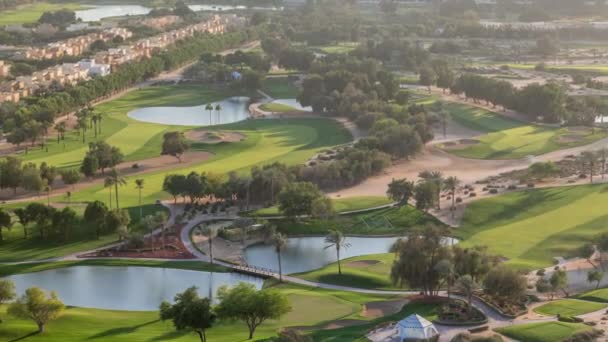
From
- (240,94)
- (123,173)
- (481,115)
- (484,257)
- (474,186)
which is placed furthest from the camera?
(240,94)

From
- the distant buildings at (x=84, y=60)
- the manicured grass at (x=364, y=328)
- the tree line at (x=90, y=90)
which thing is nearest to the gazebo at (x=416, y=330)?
the manicured grass at (x=364, y=328)

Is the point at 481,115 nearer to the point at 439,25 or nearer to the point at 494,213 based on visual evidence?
the point at 494,213

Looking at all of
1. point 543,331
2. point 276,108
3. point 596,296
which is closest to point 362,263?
point 596,296

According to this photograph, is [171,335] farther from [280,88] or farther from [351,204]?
[280,88]

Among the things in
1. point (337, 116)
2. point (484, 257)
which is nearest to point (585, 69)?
point (337, 116)

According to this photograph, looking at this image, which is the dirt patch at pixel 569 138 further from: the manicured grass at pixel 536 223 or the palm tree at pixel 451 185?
the palm tree at pixel 451 185

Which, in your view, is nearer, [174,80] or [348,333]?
[348,333]
